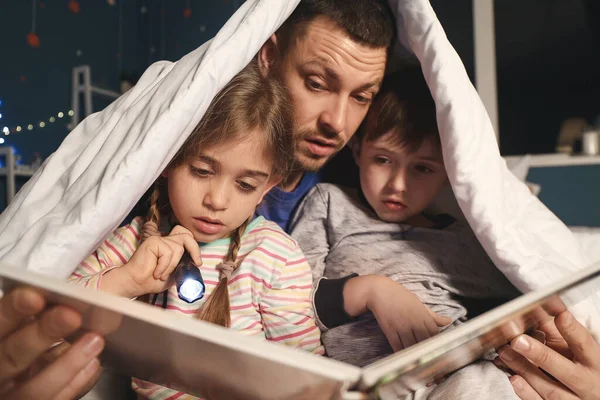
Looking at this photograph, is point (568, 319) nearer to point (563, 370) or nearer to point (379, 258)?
point (563, 370)

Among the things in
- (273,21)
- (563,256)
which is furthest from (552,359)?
(273,21)

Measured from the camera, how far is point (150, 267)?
67 centimetres

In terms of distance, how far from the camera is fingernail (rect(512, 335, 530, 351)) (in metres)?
0.56

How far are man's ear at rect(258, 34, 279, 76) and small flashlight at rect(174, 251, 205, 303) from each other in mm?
508

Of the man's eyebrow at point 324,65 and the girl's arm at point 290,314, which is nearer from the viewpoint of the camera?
the girl's arm at point 290,314

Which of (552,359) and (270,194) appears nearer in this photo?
(552,359)

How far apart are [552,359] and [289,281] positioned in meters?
0.41

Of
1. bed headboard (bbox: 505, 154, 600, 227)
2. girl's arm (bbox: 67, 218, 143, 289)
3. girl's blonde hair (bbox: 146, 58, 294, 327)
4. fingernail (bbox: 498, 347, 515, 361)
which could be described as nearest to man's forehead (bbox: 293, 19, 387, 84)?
girl's blonde hair (bbox: 146, 58, 294, 327)

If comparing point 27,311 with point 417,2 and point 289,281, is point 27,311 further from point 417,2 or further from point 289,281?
point 417,2

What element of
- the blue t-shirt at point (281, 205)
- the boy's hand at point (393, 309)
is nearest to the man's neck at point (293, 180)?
the blue t-shirt at point (281, 205)

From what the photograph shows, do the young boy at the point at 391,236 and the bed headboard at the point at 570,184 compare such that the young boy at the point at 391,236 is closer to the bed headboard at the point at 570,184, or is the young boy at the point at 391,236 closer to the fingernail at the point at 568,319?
the fingernail at the point at 568,319

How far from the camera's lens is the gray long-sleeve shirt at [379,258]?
2.66 ft

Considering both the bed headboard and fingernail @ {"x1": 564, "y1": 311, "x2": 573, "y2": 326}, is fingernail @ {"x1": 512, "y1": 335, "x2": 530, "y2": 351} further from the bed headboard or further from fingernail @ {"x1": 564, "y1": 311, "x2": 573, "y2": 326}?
the bed headboard

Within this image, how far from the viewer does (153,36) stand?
11.9 feet
